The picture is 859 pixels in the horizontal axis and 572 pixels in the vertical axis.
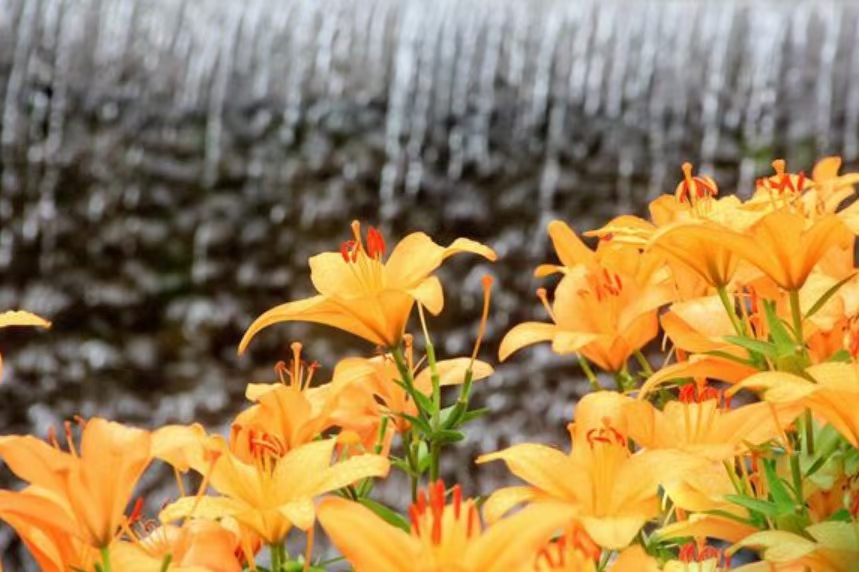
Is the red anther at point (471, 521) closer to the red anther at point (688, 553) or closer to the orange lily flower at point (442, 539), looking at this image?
the orange lily flower at point (442, 539)

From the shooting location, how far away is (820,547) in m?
0.61

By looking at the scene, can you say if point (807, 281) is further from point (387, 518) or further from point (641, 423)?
point (387, 518)

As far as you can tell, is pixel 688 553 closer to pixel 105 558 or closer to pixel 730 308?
pixel 730 308

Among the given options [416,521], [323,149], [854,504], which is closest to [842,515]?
[854,504]

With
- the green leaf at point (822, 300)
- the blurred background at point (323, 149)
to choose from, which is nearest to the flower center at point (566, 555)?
the green leaf at point (822, 300)

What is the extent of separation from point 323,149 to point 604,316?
3.76 m

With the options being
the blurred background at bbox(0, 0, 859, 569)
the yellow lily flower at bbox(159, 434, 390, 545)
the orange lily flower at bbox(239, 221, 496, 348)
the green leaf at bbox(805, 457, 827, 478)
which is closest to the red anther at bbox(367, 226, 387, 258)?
the orange lily flower at bbox(239, 221, 496, 348)

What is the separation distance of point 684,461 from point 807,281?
15 centimetres

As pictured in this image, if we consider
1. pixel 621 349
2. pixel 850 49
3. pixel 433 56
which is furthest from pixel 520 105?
pixel 621 349

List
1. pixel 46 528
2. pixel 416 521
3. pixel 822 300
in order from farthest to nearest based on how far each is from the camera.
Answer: pixel 822 300 → pixel 46 528 → pixel 416 521

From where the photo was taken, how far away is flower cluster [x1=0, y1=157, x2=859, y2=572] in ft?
1.90

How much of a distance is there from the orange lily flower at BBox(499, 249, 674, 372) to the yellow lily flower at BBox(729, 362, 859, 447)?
0.16m

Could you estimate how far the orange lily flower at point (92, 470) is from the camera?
578mm

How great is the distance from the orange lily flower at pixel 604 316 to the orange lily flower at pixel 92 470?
24 cm
